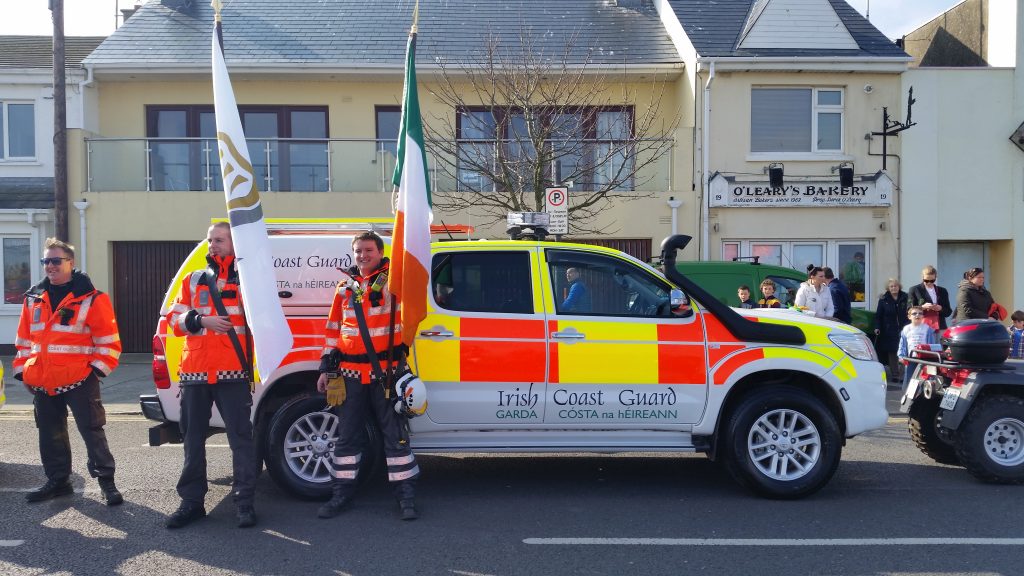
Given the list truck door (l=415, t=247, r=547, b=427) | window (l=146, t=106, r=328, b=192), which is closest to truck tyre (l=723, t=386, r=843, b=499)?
truck door (l=415, t=247, r=547, b=427)

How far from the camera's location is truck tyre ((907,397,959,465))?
290 inches

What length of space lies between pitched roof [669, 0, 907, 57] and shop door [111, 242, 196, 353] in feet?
34.9

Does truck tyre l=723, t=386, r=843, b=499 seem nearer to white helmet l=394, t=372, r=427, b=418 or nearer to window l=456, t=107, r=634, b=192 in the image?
white helmet l=394, t=372, r=427, b=418

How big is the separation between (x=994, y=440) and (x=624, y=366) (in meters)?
3.19

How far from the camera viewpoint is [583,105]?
570 inches

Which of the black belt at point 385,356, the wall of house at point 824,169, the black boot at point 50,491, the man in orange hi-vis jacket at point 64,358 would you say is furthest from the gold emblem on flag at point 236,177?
the wall of house at point 824,169

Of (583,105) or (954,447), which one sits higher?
(583,105)

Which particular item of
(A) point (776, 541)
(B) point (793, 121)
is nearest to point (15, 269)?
(B) point (793, 121)

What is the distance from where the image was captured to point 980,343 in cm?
683

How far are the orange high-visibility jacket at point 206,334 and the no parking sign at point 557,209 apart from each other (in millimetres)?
5876

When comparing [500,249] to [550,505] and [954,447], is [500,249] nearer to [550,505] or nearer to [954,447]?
[550,505]

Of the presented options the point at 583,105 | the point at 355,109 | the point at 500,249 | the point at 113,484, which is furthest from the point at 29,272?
the point at 500,249

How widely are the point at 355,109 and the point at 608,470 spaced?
12.1 meters

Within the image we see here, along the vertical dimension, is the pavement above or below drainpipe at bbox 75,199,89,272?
below
